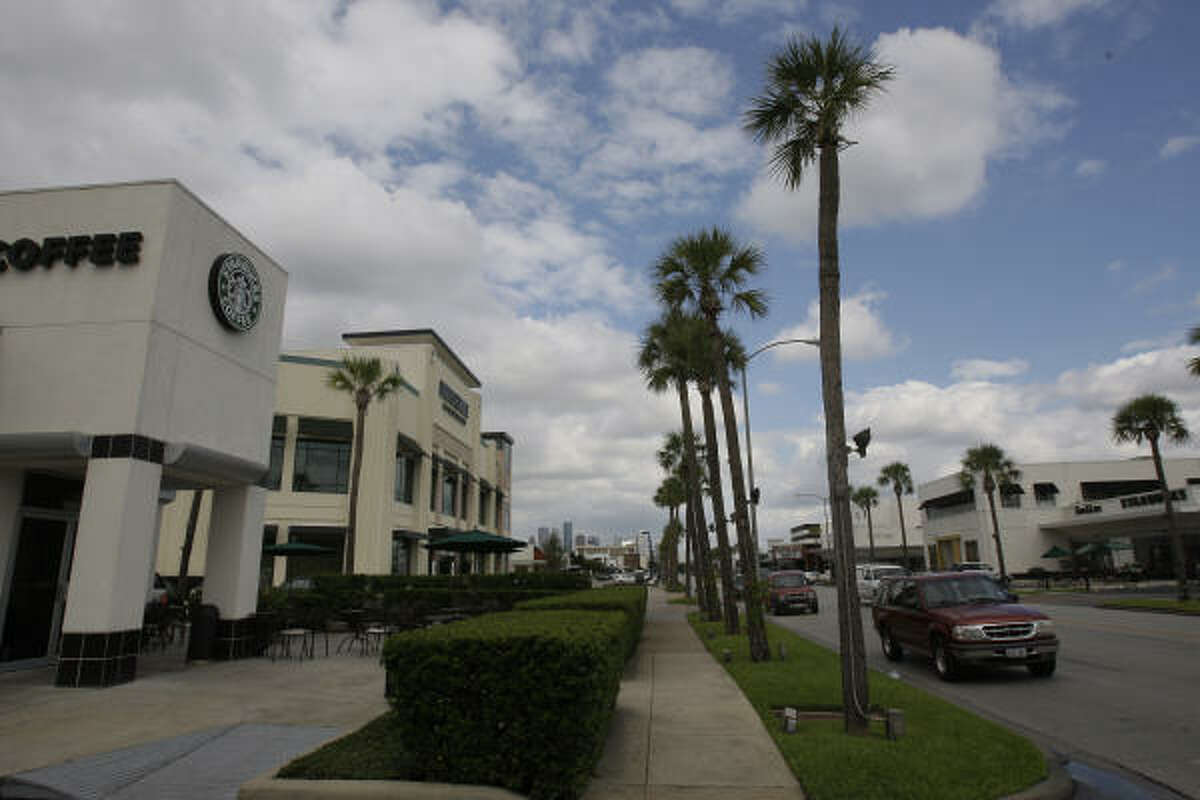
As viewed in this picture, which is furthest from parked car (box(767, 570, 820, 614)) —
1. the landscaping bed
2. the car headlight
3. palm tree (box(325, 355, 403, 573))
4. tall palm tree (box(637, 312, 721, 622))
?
the landscaping bed

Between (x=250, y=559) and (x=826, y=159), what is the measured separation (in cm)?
1286

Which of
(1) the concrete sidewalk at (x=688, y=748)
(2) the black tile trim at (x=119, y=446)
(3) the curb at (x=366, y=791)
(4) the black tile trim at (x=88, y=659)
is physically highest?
(2) the black tile trim at (x=119, y=446)

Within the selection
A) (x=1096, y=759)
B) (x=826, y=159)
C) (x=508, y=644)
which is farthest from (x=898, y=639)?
(x=508, y=644)

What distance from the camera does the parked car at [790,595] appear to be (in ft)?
98.4

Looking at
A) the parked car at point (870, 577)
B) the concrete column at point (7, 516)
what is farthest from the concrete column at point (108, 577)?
the parked car at point (870, 577)

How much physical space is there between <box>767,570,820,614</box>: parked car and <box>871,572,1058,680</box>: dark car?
16.1 m

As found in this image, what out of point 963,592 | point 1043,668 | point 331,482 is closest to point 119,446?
point 963,592

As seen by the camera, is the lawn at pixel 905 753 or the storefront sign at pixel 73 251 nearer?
the lawn at pixel 905 753

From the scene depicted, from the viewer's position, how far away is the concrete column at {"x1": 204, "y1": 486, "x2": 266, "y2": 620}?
1373 cm

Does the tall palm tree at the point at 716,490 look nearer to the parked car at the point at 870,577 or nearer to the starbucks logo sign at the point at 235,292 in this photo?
the starbucks logo sign at the point at 235,292

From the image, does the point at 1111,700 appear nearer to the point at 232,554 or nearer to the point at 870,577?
the point at 232,554

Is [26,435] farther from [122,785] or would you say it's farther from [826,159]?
[826,159]

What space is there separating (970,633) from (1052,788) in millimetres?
6085

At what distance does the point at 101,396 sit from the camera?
35.9 feet
